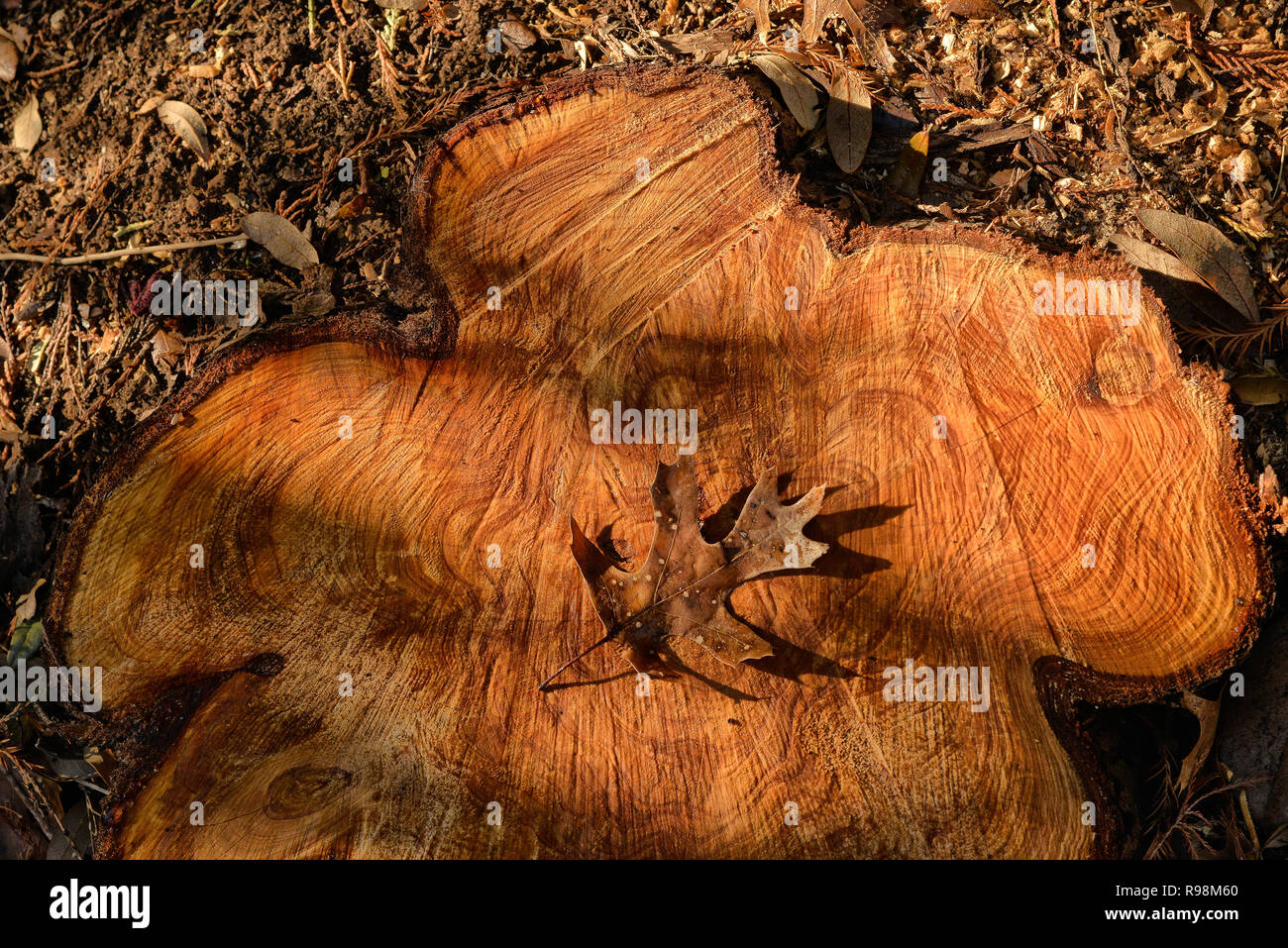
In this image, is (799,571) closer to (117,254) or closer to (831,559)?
(831,559)

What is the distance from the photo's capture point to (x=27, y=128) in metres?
2.99

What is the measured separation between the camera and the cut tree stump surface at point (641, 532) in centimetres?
191

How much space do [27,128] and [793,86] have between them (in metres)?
2.58

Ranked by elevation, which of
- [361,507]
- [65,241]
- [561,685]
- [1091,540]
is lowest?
[561,685]

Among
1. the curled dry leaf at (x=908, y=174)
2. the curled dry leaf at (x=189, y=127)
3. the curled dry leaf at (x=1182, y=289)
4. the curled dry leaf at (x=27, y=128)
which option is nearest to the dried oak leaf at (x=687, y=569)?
the curled dry leaf at (x=908, y=174)

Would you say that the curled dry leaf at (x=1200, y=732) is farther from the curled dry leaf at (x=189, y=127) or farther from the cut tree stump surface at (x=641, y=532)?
the curled dry leaf at (x=189, y=127)

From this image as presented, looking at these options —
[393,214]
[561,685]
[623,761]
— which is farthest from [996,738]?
[393,214]

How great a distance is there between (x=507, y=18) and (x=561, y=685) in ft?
6.85

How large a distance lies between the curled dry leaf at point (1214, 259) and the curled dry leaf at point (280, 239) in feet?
8.18

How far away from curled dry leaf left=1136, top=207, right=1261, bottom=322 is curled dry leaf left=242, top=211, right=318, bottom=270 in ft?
8.18

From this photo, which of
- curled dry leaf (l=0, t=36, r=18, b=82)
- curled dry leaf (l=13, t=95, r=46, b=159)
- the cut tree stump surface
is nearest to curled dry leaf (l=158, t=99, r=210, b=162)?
curled dry leaf (l=13, t=95, r=46, b=159)

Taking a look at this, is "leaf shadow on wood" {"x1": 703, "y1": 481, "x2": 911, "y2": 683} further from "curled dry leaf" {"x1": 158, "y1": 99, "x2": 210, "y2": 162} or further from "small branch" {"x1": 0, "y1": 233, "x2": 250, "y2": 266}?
"curled dry leaf" {"x1": 158, "y1": 99, "x2": 210, "y2": 162}

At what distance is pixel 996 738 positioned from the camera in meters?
1.92
